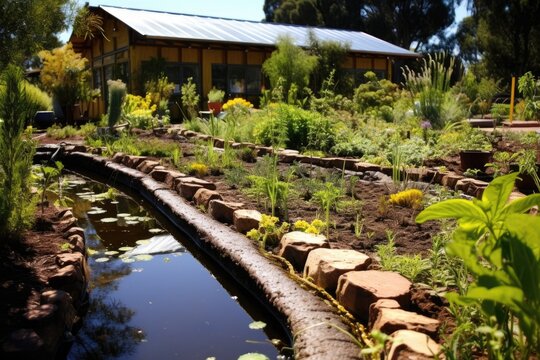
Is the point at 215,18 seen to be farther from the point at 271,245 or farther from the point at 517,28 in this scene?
the point at 271,245

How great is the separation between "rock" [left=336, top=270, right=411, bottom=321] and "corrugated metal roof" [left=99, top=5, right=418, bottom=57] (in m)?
13.9

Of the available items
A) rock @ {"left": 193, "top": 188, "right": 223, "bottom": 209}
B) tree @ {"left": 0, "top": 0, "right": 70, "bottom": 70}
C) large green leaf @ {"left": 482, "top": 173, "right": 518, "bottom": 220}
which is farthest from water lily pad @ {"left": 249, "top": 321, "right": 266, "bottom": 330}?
tree @ {"left": 0, "top": 0, "right": 70, "bottom": 70}

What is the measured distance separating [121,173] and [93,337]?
432 cm

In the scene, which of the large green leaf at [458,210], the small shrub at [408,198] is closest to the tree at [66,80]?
the small shrub at [408,198]

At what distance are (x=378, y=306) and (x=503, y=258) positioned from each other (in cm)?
93

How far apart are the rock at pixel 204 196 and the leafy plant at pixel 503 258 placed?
10.5ft

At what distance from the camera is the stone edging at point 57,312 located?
2027 millimetres

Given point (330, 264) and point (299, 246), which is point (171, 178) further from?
point (330, 264)

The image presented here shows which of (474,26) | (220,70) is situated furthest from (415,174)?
(474,26)

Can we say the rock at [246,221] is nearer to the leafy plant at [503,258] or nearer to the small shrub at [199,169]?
the small shrub at [199,169]

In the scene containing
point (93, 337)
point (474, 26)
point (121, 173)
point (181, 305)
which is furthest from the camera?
point (474, 26)

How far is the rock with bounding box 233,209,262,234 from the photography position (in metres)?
3.73

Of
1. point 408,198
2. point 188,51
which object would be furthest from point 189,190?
point 188,51

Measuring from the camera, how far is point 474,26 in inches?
1494
